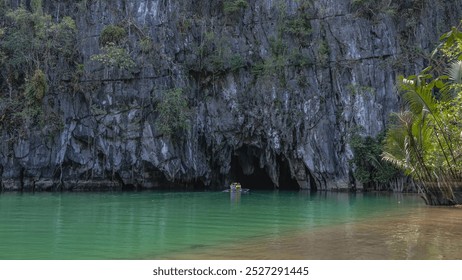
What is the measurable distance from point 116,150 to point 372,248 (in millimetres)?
22002

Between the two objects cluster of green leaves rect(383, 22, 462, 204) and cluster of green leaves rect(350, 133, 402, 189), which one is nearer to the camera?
cluster of green leaves rect(383, 22, 462, 204)

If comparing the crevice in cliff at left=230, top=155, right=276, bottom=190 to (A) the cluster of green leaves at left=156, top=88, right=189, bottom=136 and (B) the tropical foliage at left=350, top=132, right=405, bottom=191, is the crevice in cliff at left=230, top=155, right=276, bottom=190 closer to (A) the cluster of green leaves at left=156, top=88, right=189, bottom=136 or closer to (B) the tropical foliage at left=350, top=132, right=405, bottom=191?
(A) the cluster of green leaves at left=156, top=88, right=189, bottom=136

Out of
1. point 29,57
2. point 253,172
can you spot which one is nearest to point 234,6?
point 253,172

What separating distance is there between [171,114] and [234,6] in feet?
27.1

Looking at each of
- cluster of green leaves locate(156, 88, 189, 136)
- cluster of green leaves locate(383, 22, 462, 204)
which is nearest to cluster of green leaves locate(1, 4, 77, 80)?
cluster of green leaves locate(156, 88, 189, 136)

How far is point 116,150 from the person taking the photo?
26.7 meters

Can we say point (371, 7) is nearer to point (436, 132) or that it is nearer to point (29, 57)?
point (436, 132)

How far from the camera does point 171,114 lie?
26.0 metres

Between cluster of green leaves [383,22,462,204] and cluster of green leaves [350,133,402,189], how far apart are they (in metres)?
11.1

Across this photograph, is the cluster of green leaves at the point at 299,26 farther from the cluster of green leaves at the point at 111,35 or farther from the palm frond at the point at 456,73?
the palm frond at the point at 456,73

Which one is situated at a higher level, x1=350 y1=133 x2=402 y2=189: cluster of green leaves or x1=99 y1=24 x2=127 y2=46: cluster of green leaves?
x1=99 y1=24 x2=127 y2=46: cluster of green leaves

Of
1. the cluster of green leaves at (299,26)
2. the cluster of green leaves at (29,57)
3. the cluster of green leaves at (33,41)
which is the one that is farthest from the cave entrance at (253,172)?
the cluster of green leaves at (33,41)

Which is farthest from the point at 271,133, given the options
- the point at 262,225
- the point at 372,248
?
the point at 372,248

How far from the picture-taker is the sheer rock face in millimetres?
26469
